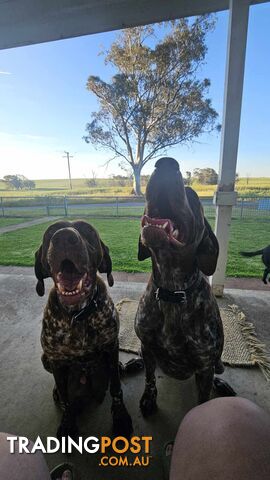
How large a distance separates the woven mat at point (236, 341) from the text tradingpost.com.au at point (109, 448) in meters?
0.78

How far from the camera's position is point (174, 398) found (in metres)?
1.64

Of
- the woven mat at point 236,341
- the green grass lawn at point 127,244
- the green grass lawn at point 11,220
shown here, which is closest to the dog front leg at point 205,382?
the woven mat at point 236,341

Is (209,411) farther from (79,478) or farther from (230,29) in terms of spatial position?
(230,29)

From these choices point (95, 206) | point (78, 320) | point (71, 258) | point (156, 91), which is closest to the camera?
point (71, 258)

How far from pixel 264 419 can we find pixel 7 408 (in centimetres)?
156

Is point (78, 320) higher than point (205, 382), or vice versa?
point (78, 320)

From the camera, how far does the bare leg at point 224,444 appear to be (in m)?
0.64

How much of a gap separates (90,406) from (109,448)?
297 millimetres

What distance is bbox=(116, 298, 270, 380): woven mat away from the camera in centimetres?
195

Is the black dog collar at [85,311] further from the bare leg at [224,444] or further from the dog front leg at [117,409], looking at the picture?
the bare leg at [224,444]

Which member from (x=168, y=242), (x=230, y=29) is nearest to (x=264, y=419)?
(x=168, y=242)

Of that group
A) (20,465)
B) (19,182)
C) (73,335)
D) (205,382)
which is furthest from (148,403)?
(19,182)

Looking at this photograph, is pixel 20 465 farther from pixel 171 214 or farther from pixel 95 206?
pixel 95 206

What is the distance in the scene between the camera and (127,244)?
227 inches
